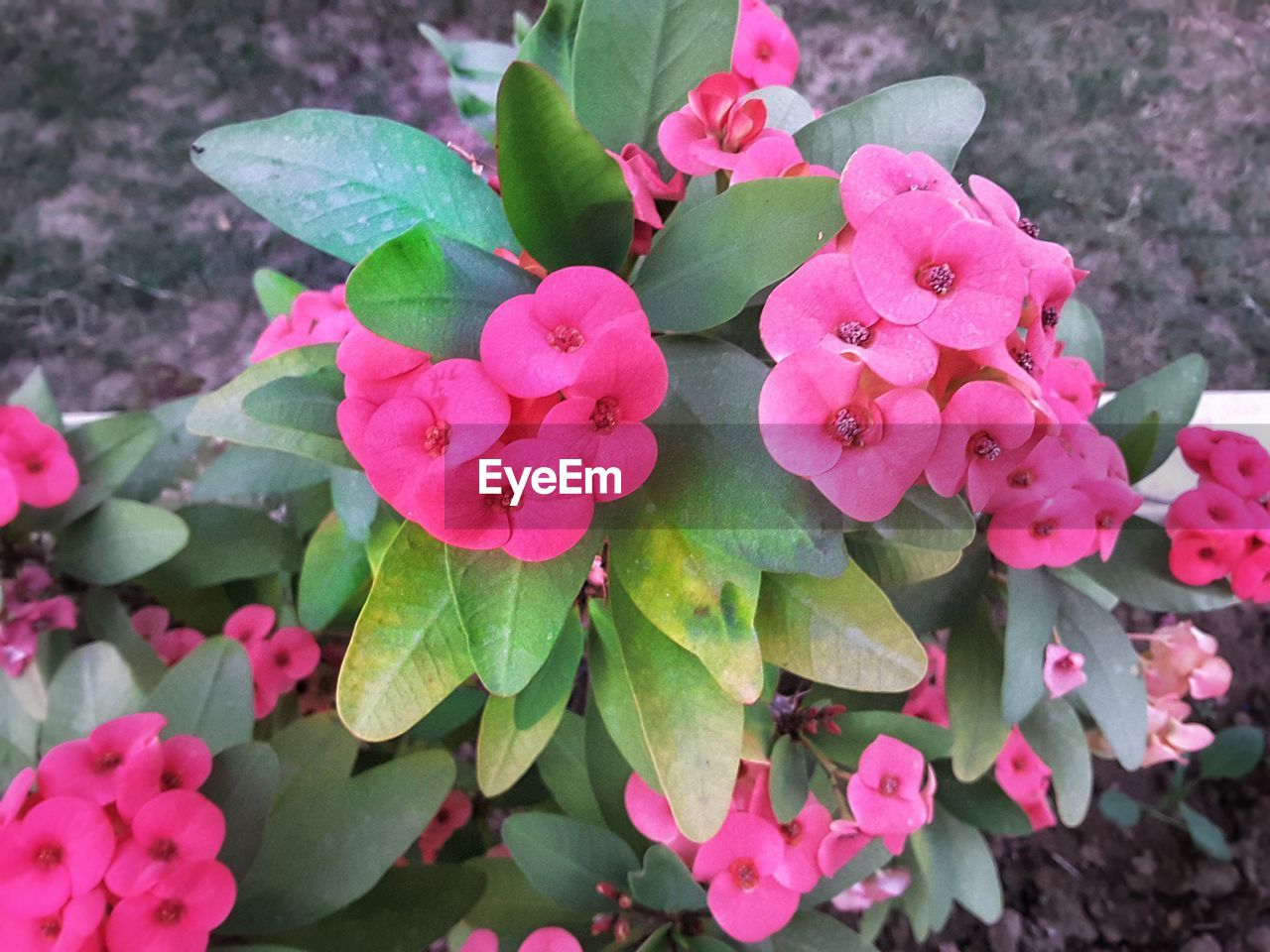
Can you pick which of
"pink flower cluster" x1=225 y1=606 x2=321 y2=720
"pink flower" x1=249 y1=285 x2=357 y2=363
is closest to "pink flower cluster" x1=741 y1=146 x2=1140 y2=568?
"pink flower" x1=249 y1=285 x2=357 y2=363

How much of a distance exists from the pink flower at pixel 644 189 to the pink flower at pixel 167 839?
52 cm

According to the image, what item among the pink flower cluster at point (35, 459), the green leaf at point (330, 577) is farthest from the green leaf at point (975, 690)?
the pink flower cluster at point (35, 459)

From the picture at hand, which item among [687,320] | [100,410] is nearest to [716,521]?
[687,320]

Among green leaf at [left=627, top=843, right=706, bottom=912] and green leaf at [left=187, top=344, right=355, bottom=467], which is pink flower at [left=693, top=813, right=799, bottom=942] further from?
green leaf at [left=187, top=344, right=355, bottom=467]

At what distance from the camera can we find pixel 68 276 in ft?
5.87

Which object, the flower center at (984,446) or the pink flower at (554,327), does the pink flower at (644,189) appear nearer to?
the pink flower at (554,327)

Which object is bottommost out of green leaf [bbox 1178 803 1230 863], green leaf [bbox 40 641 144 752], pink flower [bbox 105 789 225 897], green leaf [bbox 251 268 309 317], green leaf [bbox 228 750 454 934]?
green leaf [bbox 1178 803 1230 863]

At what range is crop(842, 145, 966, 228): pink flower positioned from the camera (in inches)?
20.8

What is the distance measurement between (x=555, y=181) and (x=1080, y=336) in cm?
77

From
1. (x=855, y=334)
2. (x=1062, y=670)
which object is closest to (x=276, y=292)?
(x=855, y=334)

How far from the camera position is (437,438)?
1.74 ft

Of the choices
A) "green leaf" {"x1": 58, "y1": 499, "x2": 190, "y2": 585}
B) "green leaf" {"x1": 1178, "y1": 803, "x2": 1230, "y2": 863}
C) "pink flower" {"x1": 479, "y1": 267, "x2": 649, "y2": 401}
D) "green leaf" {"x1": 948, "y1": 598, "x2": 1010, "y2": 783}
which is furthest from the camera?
"green leaf" {"x1": 1178, "y1": 803, "x2": 1230, "y2": 863}

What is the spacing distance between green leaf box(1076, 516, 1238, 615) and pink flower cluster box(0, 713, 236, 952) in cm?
84

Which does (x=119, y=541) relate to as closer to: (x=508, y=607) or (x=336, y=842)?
(x=336, y=842)
